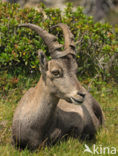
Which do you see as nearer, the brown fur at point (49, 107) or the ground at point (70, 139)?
the brown fur at point (49, 107)

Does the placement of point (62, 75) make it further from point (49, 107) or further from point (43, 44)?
point (43, 44)

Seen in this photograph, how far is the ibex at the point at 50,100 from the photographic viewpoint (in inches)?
201

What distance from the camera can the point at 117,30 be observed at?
902 centimetres

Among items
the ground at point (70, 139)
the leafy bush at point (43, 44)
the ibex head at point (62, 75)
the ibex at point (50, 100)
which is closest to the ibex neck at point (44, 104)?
the ibex at point (50, 100)

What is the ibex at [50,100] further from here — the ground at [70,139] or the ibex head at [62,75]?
the ground at [70,139]

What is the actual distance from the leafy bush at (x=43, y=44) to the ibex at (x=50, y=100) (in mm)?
2285

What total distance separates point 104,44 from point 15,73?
2.68m

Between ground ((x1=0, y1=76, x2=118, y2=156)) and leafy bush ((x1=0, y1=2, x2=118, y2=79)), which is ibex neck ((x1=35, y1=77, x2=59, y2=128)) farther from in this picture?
leafy bush ((x1=0, y1=2, x2=118, y2=79))

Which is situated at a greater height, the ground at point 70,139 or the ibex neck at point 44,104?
the ibex neck at point 44,104

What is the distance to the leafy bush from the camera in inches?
314

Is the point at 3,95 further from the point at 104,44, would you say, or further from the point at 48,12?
the point at 104,44

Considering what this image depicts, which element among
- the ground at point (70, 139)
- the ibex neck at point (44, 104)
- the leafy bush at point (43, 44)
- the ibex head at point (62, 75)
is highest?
the leafy bush at point (43, 44)

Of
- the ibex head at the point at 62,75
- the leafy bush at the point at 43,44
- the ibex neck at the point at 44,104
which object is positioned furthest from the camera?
the leafy bush at the point at 43,44

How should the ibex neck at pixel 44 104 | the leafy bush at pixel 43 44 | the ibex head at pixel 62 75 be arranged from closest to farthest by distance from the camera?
the ibex head at pixel 62 75, the ibex neck at pixel 44 104, the leafy bush at pixel 43 44
